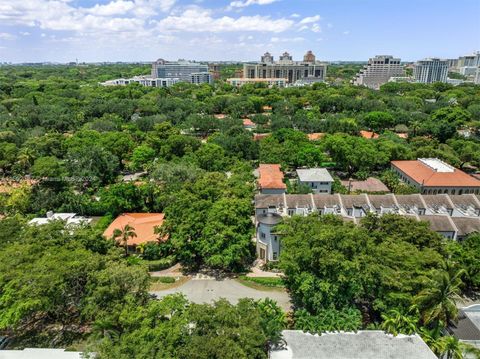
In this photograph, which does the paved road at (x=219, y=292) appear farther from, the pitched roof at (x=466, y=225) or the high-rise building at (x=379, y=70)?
the high-rise building at (x=379, y=70)

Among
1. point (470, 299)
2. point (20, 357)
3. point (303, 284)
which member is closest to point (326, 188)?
point (470, 299)

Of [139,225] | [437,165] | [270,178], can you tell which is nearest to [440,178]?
[437,165]

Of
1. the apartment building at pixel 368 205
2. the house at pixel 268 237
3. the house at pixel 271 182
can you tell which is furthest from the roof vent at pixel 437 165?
the house at pixel 268 237

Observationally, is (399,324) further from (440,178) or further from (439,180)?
(440,178)

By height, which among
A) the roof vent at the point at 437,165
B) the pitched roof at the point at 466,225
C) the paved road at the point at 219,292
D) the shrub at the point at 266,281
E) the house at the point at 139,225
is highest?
the roof vent at the point at 437,165

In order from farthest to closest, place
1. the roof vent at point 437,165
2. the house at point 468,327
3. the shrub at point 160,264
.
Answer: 1. the roof vent at point 437,165
2. the shrub at point 160,264
3. the house at point 468,327

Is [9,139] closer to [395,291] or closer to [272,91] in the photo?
[395,291]
